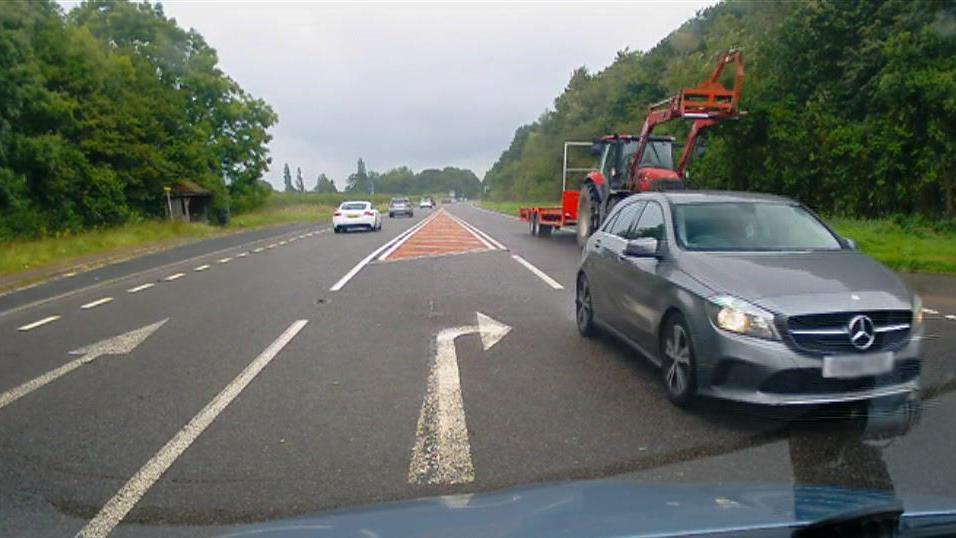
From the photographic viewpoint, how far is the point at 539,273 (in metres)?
14.5

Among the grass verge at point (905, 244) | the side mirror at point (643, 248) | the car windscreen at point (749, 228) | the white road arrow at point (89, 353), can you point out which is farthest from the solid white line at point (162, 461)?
the grass verge at point (905, 244)

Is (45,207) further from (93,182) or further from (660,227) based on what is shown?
(660,227)

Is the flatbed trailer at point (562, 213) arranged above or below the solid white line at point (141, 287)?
above

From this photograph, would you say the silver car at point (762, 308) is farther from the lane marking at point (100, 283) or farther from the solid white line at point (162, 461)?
the lane marking at point (100, 283)

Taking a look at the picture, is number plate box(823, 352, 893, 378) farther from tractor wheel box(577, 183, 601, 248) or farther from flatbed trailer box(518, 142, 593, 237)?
flatbed trailer box(518, 142, 593, 237)

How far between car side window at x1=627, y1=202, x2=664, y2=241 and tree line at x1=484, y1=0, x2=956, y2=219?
1578cm

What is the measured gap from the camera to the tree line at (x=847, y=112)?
66.4 ft

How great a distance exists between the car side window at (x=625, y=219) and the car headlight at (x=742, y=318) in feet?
7.75

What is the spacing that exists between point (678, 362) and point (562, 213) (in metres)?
17.4

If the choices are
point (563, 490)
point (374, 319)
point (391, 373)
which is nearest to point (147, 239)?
point (374, 319)

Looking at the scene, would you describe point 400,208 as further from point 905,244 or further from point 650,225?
point 650,225

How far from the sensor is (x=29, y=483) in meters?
4.34

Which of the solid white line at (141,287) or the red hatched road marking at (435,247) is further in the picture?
the red hatched road marking at (435,247)

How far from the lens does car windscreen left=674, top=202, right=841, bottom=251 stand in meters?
6.15
